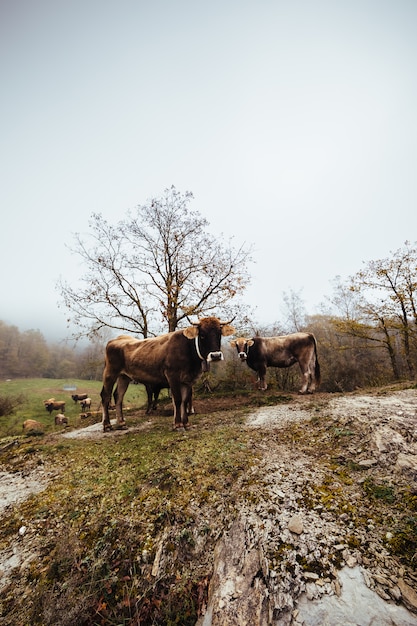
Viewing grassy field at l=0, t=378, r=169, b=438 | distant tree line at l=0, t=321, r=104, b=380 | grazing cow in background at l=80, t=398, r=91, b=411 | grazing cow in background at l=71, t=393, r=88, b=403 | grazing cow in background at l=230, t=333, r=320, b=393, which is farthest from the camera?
distant tree line at l=0, t=321, r=104, b=380

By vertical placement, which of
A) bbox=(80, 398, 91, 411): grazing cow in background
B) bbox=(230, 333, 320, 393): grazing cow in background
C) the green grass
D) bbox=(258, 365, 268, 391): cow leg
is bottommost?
bbox=(80, 398, 91, 411): grazing cow in background

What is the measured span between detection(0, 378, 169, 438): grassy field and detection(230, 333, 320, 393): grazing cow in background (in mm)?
7215

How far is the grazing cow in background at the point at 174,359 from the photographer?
597cm

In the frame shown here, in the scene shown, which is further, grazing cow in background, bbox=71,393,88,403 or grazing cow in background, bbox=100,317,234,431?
grazing cow in background, bbox=71,393,88,403

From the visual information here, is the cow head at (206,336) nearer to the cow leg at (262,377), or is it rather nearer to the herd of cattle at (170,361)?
the herd of cattle at (170,361)

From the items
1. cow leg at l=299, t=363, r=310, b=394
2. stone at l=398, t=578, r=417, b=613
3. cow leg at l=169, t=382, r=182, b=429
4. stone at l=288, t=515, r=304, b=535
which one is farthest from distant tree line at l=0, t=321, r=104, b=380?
stone at l=398, t=578, r=417, b=613

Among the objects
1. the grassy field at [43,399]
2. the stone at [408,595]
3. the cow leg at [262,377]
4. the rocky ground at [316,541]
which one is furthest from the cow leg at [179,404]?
the grassy field at [43,399]

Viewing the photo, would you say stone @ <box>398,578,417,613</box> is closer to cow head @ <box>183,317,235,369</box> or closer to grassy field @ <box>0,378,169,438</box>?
cow head @ <box>183,317,235,369</box>

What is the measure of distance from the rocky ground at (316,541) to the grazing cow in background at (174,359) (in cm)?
259

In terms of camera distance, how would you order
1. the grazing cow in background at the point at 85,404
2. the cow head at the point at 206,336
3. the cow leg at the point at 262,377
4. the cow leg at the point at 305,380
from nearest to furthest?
the cow head at the point at 206,336 < the cow leg at the point at 305,380 < the cow leg at the point at 262,377 < the grazing cow in background at the point at 85,404

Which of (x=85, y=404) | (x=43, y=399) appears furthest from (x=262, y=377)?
(x=43, y=399)

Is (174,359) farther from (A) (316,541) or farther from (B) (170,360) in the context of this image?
(A) (316,541)

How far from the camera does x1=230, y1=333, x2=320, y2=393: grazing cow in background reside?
10453 mm

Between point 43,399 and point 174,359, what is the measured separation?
977 inches
